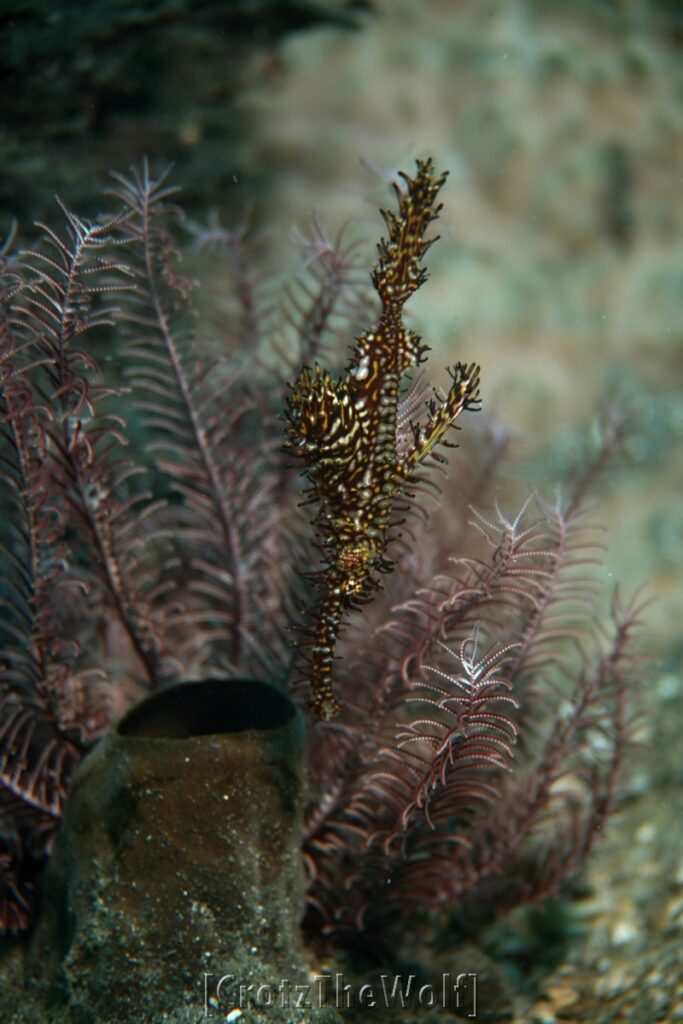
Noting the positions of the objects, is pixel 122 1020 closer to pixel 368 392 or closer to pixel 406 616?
pixel 406 616

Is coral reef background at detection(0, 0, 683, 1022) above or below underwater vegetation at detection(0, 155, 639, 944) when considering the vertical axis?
above

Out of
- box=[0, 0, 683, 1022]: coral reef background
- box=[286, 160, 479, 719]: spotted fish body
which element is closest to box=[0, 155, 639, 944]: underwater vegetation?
box=[286, 160, 479, 719]: spotted fish body

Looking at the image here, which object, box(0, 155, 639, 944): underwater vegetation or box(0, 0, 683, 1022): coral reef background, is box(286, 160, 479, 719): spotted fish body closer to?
box(0, 155, 639, 944): underwater vegetation

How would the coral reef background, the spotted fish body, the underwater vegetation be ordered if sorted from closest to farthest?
the spotted fish body
the underwater vegetation
the coral reef background

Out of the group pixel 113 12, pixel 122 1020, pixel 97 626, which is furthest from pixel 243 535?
pixel 113 12

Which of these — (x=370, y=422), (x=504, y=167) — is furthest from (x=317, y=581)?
(x=504, y=167)

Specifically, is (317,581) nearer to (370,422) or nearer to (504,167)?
(370,422)
